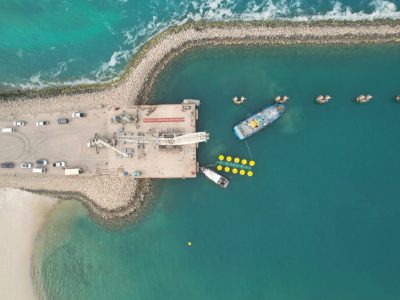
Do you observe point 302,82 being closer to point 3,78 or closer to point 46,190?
point 46,190

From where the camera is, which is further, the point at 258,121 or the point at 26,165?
the point at 26,165

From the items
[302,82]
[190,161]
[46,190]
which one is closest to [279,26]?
[302,82]

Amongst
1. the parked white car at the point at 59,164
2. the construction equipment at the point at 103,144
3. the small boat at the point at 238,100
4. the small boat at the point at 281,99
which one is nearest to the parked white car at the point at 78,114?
the construction equipment at the point at 103,144

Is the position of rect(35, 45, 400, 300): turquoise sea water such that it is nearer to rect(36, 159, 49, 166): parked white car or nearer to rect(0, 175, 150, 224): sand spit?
rect(0, 175, 150, 224): sand spit

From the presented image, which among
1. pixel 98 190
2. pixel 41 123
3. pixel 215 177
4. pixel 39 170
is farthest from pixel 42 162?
pixel 215 177

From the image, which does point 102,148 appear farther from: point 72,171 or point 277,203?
point 277,203
